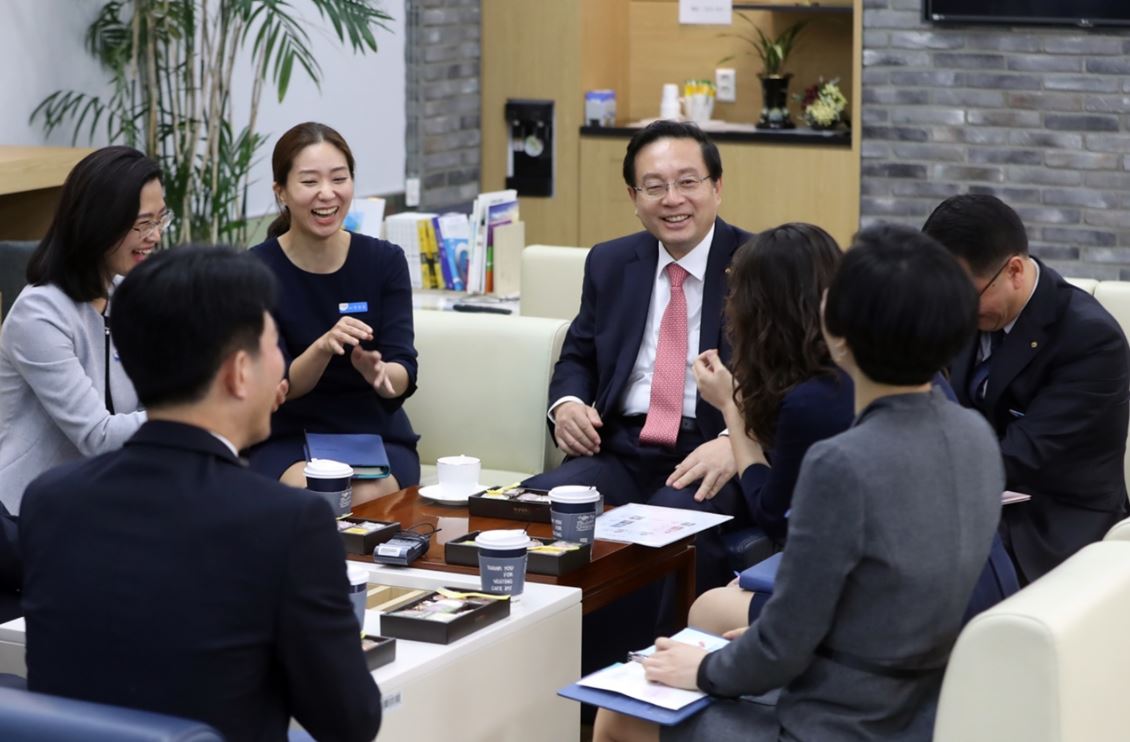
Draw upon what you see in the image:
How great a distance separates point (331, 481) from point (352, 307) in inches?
33.7

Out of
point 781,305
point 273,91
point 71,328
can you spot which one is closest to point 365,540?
point 71,328

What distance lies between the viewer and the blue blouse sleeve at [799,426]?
254 centimetres

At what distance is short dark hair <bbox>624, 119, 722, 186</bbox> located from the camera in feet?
12.4

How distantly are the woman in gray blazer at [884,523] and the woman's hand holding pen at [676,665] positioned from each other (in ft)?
0.46

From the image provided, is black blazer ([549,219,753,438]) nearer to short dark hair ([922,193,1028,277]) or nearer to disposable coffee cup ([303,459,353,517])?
short dark hair ([922,193,1028,277])

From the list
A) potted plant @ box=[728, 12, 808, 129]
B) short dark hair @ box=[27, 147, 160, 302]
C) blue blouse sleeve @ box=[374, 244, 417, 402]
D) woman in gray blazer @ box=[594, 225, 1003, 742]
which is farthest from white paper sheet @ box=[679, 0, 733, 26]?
woman in gray blazer @ box=[594, 225, 1003, 742]

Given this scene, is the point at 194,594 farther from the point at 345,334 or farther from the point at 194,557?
the point at 345,334

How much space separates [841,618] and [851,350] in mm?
348

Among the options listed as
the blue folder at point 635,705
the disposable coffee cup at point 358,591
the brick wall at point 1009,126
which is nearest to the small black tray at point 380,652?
the disposable coffee cup at point 358,591

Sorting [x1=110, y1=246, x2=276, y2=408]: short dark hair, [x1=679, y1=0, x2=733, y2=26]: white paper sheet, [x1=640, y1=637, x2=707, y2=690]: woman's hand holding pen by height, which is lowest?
[x1=640, y1=637, x2=707, y2=690]: woman's hand holding pen

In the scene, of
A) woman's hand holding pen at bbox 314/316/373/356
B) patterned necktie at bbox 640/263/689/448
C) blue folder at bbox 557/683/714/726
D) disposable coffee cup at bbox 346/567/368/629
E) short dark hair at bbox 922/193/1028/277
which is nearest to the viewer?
blue folder at bbox 557/683/714/726

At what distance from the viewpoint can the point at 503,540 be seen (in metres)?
2.58

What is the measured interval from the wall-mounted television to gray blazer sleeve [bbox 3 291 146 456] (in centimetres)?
473

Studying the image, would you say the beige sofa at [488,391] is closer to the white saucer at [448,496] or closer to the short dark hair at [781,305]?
the white saucer at [448,496]
